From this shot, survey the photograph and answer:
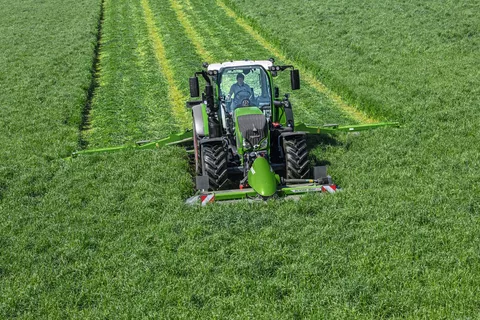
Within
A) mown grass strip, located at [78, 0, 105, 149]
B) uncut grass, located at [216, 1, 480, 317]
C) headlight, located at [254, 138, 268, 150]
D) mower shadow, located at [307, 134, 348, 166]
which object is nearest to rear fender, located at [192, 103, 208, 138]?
headlight, located at [254, 138, 268, 150]

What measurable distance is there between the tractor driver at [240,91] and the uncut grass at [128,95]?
3.70 meters

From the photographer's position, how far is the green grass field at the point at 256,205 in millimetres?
6906

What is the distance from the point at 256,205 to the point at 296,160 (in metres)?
1.35

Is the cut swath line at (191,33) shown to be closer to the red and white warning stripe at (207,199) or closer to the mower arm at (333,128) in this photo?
the mower arm at (333,128)

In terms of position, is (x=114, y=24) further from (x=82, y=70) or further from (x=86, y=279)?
(x=86, y=279)

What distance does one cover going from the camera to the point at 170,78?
20.3 meters

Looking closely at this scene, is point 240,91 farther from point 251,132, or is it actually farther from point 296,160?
→ point 296,160

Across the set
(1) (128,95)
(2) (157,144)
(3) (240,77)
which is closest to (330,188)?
(3) (240,77)

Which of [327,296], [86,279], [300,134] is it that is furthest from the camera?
A: [300,134]

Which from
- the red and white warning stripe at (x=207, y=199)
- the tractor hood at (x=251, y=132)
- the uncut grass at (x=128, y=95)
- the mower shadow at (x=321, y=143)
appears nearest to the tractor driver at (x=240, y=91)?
the tractor hood at (x=251, y=132)

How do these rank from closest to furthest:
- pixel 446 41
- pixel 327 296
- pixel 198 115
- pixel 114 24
→ pixel 327 296 < pixel 198 115 < pixel 446 41 < pixel 114 24

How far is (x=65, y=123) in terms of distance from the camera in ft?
50.3

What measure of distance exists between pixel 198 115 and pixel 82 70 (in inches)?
410

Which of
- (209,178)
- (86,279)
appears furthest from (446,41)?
(86,279)
